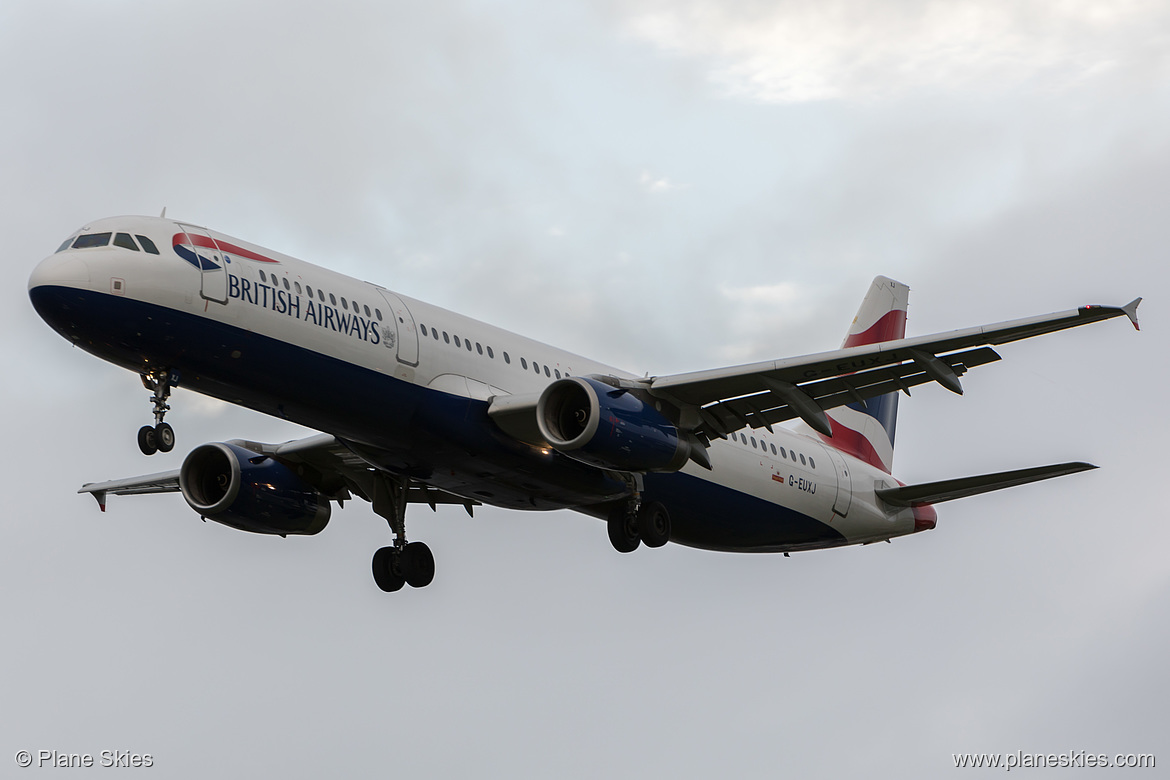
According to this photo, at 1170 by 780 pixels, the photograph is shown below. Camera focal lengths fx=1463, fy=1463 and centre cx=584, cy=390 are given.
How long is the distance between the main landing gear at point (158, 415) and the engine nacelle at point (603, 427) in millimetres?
6685

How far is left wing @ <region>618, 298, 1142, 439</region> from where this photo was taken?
86.0 feet

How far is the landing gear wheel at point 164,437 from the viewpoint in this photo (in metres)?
25.2

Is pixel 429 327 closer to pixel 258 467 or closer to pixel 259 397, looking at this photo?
pixel 259 397

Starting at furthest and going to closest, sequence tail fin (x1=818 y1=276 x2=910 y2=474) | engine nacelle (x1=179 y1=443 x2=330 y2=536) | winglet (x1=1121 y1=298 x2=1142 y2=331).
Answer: tail fin (x1=818 y1=276 x2=910 y2=474) < engine nacelle (x1=179 y1=443 x2=330 y2=536) < winglet (x1=1121 y1=298 x2=1142 y2=331)

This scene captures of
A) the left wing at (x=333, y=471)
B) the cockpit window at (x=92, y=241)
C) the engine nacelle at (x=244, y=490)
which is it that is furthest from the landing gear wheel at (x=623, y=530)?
the cockpit window at (x=92, y=241)

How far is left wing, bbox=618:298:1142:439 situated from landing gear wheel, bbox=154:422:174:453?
856 cm

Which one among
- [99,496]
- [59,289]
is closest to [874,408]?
[99,496]

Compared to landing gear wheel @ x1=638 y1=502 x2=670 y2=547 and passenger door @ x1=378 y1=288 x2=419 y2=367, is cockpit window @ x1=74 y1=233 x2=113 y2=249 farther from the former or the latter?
landing gear wheel @ x1=638 y1=502 x2=670 y2=547

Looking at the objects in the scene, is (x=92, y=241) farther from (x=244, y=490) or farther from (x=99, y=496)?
(x=99, y=496)

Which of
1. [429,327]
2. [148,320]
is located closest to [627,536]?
[429,327]

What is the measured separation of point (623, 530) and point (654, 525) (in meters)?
0.69

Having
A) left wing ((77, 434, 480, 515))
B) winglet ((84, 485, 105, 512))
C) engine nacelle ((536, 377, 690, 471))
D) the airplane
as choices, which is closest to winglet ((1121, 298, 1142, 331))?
the airplane

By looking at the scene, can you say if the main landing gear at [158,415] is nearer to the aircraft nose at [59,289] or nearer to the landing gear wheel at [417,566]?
the aircraft nose at [59,289]

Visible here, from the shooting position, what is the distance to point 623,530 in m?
30.8
